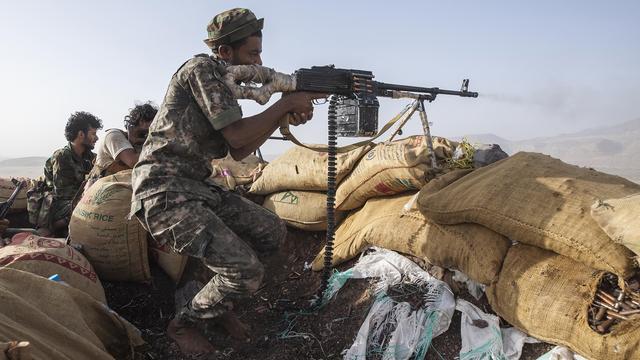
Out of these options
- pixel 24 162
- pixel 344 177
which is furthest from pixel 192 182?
pixel 24 162

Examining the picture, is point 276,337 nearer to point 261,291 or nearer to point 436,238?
point 261,291

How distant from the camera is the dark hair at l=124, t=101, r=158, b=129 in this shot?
4121 mm

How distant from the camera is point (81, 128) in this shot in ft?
16.6

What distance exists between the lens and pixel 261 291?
3.79 meters

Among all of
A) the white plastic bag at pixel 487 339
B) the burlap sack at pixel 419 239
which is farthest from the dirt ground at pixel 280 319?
the burlap sack at pixel 419 239

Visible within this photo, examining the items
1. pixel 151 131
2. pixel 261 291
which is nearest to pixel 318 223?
pixel 261 291

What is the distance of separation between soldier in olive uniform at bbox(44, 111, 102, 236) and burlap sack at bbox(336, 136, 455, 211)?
3104 millimetres

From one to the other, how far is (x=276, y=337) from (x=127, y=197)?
1602 mm

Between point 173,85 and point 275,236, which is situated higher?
point 173,85

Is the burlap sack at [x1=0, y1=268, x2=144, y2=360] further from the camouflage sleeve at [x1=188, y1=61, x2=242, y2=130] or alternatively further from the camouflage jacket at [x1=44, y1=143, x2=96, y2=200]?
the camouflage jacket at [x1=44, y1=143, x2=96, y2=200]

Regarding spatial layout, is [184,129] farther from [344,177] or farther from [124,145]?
[344,177]

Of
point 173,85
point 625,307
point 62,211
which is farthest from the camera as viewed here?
point 62,211

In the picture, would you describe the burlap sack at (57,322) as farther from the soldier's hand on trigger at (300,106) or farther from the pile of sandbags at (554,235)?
the pile of sandbags at (554,235)

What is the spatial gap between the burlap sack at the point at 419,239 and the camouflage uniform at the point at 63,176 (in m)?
3.11
